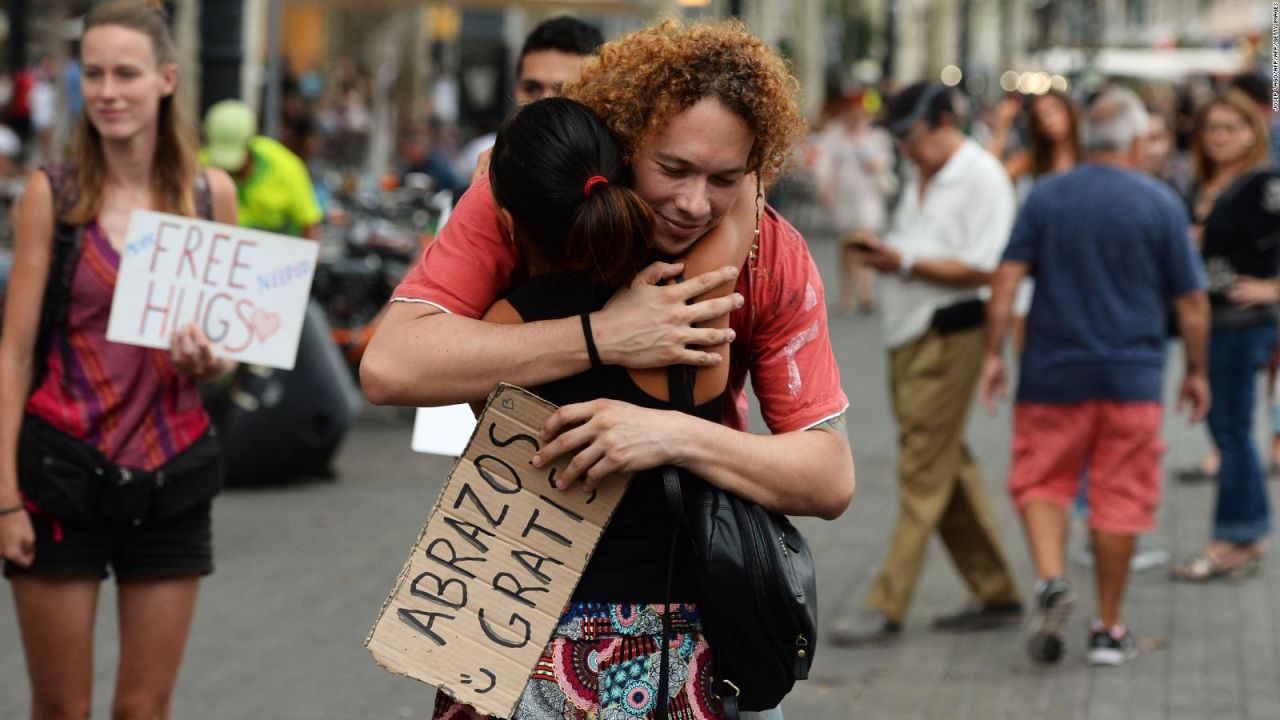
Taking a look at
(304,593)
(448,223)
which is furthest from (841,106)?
(448,223)

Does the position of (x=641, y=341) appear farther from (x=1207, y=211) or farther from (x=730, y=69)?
(x=1207, y=211)

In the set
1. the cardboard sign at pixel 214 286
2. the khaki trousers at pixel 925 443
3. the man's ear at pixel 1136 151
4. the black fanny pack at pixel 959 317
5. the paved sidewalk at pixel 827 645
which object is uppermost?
the cardboard sign at pixel 214 286

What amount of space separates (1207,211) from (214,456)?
5.52m

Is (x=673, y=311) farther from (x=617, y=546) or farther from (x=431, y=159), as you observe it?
(x=431, y=159)

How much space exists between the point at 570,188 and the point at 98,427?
5.57 feet

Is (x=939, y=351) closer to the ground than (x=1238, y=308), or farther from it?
farther from it

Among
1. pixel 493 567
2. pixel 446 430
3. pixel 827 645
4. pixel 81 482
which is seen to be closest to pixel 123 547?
pixel 81 482

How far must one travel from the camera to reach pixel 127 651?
390 cm

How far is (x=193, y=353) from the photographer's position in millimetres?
3906

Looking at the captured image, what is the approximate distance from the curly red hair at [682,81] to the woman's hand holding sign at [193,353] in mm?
1475

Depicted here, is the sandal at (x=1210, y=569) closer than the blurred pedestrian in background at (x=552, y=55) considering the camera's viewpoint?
No

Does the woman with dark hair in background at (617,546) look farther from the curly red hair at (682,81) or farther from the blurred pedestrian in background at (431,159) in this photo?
the blurred pedestrian in background at (431,159)

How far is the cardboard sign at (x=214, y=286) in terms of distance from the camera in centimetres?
386

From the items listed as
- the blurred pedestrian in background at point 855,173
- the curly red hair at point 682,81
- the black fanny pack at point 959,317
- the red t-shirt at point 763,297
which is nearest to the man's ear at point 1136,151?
the black fanny pack at point 959,317
